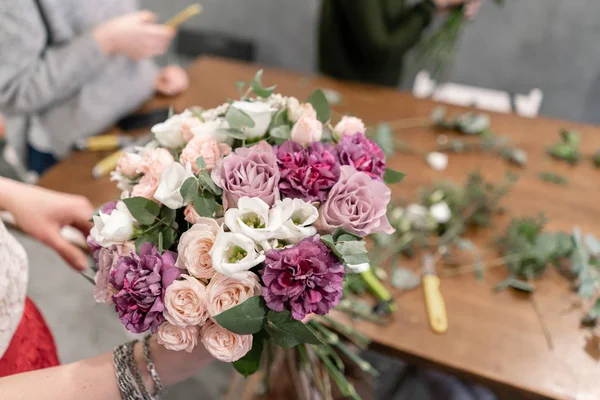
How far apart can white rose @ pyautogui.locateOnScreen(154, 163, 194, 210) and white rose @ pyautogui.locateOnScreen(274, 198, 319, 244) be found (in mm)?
117

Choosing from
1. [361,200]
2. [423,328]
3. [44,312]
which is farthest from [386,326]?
[44,312]

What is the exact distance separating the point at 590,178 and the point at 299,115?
1.02 m

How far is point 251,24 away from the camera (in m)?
2.61

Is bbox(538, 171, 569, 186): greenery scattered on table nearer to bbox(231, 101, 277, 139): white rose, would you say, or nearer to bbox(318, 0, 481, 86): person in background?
bbox(318, 0, 481, 86): person in background

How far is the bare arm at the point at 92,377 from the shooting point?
21.8 inches

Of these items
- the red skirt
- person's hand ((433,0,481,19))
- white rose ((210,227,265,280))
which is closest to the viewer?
white rose ((210,227,265,280))

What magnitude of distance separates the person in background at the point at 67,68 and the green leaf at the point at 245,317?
0.93 meters

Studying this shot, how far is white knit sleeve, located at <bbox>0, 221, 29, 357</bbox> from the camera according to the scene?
0.62m

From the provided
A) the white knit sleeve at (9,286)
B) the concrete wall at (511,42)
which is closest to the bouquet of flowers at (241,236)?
the white knit sleeve at (9,286)

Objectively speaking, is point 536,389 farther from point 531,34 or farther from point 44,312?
point 531,34

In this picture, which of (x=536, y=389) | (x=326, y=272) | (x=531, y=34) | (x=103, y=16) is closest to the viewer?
(x=326, y=272)

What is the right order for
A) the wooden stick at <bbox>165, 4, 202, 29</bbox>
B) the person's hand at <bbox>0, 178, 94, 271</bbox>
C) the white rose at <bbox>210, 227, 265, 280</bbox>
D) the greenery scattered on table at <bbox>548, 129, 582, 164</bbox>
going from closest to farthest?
the white rose at <bbox>210, 227, 265, 280</bbox>
the person's hand at <bbox>0, 178, 94, 271</bbox>
the wooden stick at <bbox>165, 4, 202, 29</bbox>
the greenery scattered on table at <bbox>548, 129, 582, 164</bbox>

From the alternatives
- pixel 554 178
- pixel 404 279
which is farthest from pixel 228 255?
pixel 554 178

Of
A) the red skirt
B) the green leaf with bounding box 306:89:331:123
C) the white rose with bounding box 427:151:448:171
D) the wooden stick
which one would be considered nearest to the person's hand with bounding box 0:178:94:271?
the red skirt
